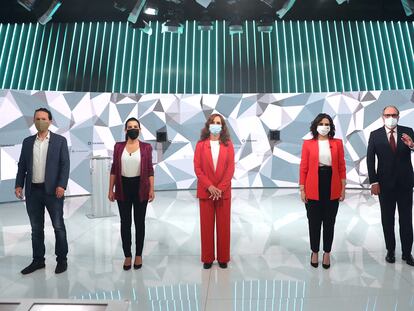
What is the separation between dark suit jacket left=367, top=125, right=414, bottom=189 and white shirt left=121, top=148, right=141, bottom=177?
2151mm

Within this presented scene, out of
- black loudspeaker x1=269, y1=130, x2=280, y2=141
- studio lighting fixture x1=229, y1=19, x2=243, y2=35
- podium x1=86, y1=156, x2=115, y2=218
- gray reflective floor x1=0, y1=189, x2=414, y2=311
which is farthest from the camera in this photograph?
black loudspeaker x1=269, y1=130, x2=280, y2=141

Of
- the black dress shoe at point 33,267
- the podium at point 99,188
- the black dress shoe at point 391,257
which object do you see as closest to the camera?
the black dress shoe at point 33,267

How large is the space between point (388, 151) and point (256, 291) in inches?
68.9

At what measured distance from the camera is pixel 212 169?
3268 millimetres

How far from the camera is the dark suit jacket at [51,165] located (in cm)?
310

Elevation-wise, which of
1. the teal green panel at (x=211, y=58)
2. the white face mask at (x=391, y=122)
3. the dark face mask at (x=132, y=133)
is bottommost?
the dark face mask at (x=132, y=133)

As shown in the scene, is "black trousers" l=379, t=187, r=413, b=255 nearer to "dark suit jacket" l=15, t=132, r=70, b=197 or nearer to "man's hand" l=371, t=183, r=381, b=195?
"man's hand" l=371, t=183, r=381, b=195

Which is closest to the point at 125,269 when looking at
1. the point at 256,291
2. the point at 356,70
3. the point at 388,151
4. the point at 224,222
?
the point at 224,222

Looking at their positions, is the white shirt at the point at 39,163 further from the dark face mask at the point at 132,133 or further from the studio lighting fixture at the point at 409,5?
the studio lighting fixture at the point at 409,5

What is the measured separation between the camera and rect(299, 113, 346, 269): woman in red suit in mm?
3160

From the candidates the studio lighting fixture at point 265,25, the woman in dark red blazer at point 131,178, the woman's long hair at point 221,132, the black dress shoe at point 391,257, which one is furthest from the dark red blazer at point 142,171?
the studio lighting fixture at point 265,25

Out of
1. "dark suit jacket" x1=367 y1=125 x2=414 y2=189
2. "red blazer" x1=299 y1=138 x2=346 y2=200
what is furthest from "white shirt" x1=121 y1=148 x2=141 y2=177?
"dark suit jacket" x1=367 y1=125 x2=414 y2=189

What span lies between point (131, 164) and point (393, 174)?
2.36 meters

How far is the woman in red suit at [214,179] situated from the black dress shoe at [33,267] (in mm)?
1517
